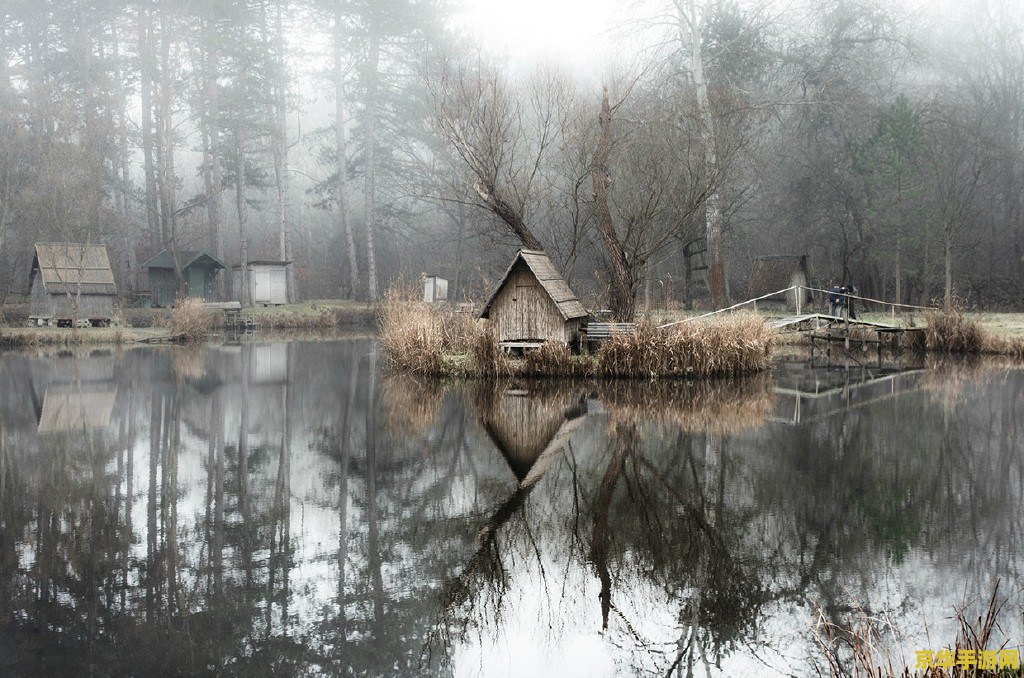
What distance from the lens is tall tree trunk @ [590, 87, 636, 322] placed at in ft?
68.5

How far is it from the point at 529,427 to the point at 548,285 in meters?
7.36

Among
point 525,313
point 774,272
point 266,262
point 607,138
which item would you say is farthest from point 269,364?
point 774,272

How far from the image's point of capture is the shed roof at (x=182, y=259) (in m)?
41.0

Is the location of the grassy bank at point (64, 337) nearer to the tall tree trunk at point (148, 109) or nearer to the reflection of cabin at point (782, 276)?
the tall tree trunk at point (148, 109)

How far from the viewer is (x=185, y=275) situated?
1678 inches

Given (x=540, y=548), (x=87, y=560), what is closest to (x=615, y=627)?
(x=540, y=548)

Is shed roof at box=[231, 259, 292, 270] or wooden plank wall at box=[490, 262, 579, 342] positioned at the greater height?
shed roof at box=[231, 259, 292, 270]

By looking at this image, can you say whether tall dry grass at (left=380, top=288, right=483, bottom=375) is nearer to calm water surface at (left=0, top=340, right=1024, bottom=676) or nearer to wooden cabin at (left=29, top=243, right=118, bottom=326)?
calm water surface at (left=0, top=340, right=1024, bottom=676)

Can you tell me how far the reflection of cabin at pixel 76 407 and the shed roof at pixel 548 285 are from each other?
8897 millimetres

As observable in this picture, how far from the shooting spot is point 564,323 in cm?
2003

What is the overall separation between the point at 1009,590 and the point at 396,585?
16.0 ft

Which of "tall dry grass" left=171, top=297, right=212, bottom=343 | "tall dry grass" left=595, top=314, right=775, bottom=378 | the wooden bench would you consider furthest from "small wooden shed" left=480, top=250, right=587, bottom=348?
"tall dry grass" left=171, top=297, right=212, bottom=343

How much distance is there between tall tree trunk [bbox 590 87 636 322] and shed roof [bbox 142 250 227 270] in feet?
88.1

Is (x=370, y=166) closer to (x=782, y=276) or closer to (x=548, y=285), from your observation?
(x=782, y=276)
